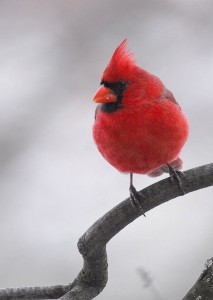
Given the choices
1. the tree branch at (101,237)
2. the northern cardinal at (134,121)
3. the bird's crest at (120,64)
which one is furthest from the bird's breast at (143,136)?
the tree branch at (101,237)

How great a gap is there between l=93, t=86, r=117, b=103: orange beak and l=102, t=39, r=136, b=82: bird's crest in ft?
0.13

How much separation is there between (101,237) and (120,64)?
0.63 metres

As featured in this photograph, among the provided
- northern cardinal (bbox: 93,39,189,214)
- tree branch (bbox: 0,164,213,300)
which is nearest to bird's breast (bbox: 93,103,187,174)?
northern cardinal (bbox: 93,39,189,214)

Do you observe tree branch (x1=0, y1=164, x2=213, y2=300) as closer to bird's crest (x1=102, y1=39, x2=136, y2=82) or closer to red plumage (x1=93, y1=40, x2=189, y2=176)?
red plumage (x1=93, y1=40, x2=189, y2=176)

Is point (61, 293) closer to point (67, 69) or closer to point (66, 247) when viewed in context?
point (66, 247)

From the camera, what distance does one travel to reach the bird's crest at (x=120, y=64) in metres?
2.58

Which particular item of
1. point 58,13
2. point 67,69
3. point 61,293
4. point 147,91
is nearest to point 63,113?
point 67,69

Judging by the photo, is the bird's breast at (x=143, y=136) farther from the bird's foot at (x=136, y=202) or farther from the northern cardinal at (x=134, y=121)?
the bird's foot at (x=136, y=202)

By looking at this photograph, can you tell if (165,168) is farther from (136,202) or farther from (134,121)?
(136,202)

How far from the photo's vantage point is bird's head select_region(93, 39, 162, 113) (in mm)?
2605

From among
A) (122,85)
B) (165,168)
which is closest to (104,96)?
(122,85)

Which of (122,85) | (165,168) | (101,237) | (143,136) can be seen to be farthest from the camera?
(165,168)

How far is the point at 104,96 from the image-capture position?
2.60m

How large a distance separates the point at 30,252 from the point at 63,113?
1.06m
